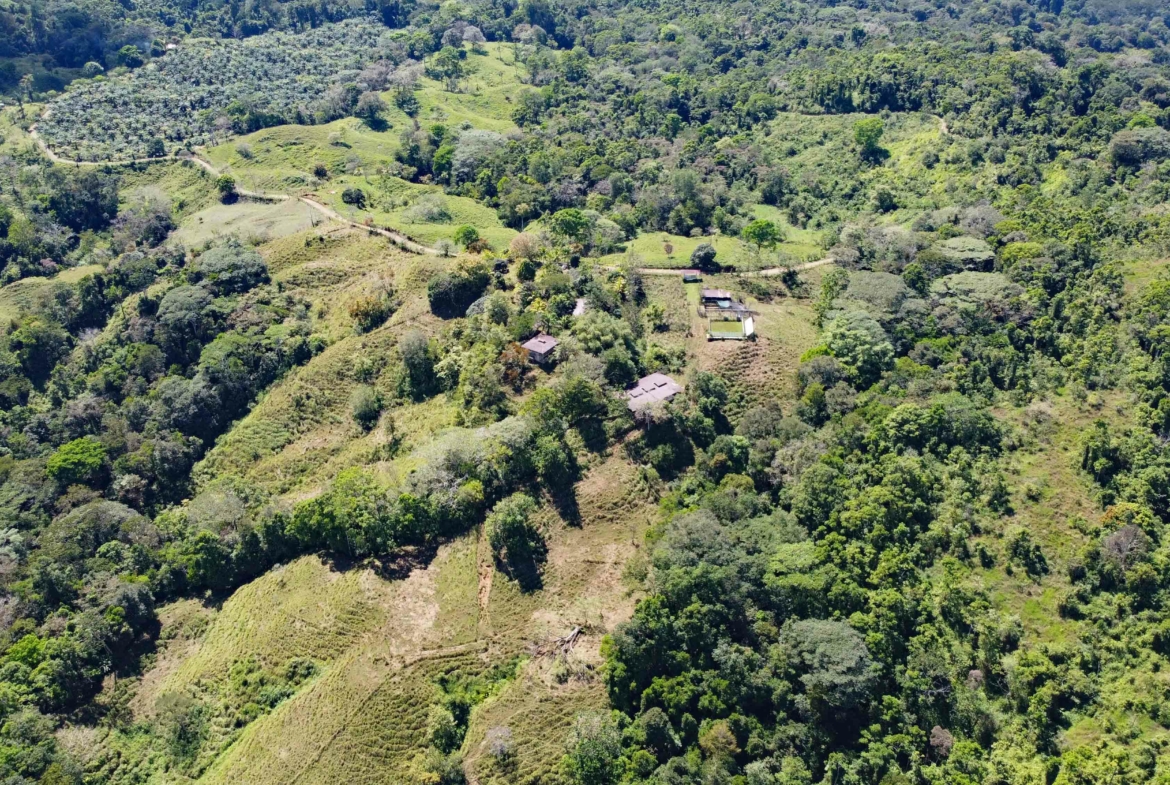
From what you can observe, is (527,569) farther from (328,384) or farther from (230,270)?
(230,270)

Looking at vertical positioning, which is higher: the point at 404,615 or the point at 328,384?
the point at 328,384

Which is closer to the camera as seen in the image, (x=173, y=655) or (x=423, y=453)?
(x=173, y=655)

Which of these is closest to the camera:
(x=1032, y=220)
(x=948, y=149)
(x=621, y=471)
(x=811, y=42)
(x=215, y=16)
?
(x=621, y=471)

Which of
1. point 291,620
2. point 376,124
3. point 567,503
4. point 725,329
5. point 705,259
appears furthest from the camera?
point 376,124

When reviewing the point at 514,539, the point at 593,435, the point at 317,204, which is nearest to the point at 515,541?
the point at 514,539

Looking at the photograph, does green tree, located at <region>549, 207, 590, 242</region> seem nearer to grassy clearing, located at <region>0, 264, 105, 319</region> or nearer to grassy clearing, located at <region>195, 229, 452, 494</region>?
grassy clearing, located at <region>195, 229, 452, 494</region>

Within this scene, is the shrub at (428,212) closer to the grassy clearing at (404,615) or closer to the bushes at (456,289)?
the bushes at (456,289)

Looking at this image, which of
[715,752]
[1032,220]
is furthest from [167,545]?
[1032,220]

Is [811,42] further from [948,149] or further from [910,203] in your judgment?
[910,203]
